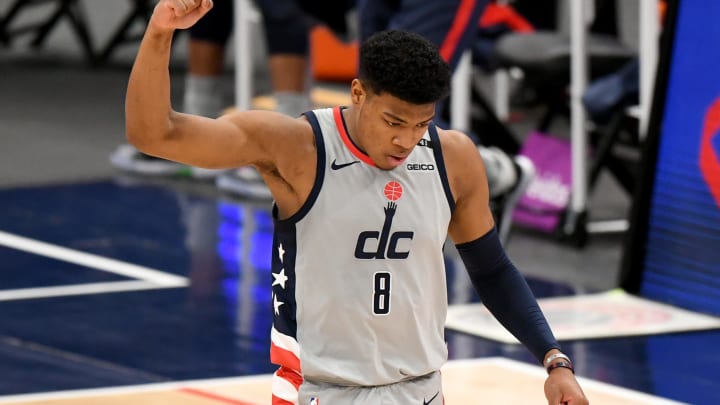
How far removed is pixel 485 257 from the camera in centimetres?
340

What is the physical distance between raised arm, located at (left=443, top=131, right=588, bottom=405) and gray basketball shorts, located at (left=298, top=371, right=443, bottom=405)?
24 centimetres

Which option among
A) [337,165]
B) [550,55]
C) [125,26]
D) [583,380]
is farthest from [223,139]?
[125,26]

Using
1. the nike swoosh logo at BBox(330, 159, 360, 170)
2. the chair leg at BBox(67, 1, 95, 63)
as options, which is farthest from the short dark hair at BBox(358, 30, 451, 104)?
the chair leg at BBox(67, 1, 95, 63)

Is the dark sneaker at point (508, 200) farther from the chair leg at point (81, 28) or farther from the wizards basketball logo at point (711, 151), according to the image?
the chair leg at point (81, 28)

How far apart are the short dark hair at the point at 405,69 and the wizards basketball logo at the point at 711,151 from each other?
2.89 meters

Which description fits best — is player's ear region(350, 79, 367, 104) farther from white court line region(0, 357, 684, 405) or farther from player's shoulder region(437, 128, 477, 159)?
white court line region(0, 357, 684, 405)

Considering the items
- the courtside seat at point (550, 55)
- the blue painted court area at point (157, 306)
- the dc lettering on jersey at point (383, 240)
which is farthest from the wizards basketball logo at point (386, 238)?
the courtside seat at point (550, 55)

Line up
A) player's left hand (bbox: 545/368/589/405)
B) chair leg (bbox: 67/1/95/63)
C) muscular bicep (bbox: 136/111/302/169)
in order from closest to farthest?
muscular bicep (bbox: 136/111/302/169)
player's left hand (bbox: 545/368/589/405)
chair leg (bbox: 67/1/95/63)

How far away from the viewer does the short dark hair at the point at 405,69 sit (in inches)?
121

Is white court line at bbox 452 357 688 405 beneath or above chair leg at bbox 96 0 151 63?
above

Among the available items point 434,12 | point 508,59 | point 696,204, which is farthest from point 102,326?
point 508,59

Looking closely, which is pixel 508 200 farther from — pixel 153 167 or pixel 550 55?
pixel 153 167

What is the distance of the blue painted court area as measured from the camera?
4996mm

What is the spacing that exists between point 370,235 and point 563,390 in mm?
526
